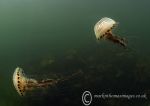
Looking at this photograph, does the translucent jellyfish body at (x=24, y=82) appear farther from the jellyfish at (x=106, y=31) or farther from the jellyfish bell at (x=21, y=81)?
the jellyfish at (x=106, y=31)

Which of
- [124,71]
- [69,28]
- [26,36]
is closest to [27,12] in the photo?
[26,36]

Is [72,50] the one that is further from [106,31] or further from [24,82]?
[24,82]

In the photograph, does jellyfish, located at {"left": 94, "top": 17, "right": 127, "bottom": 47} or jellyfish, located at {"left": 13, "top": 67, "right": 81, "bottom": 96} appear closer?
jellyfish, located at {"left": 94, "top": 17, "right": 127, "bottom": 47}

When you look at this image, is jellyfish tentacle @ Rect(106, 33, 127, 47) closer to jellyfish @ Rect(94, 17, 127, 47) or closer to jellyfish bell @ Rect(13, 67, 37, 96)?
jellyfish @ Rect(94, 17, 127, 47)

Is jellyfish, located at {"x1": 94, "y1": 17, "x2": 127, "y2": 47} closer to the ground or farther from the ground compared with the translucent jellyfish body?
farther from the ground

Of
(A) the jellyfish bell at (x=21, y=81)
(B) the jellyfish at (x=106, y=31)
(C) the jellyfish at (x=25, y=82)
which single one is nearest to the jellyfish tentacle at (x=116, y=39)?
(B) the jellyfish at (x=106, y=31)

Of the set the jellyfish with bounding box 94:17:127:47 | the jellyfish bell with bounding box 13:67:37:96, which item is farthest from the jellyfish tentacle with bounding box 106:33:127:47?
the jellyfish bell with bounding box 13:67:37:96
